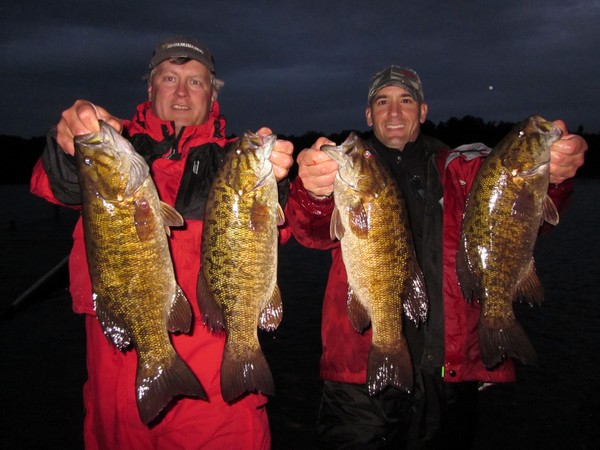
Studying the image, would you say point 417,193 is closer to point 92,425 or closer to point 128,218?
point 128,218

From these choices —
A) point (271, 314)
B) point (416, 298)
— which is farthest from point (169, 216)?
point (416, 298)

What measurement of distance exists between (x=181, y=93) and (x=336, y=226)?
1703mm

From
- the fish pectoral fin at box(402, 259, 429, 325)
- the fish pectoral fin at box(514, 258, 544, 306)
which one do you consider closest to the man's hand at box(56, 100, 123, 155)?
the fish pectoral fin at box(402, 259, 429, 325)

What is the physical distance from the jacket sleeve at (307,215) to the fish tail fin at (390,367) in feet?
2.93

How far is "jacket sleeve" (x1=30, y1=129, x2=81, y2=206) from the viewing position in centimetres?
284

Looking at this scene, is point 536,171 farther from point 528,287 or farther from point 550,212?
point 528,287

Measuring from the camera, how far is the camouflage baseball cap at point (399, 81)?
440cm

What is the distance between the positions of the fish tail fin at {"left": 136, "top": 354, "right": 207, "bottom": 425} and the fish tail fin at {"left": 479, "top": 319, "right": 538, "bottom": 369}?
1.95 meters

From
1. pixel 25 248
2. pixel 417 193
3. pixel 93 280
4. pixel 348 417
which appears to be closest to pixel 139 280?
pixel 93 280

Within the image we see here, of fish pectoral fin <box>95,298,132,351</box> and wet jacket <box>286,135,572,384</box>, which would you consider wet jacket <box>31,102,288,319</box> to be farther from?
wet jacket <box>286,135,572,384</box>

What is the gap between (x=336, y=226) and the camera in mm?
3031

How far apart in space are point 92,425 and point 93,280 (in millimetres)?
1181

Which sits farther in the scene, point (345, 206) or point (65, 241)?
point (65, 241)

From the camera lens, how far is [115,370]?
10.1 feet
